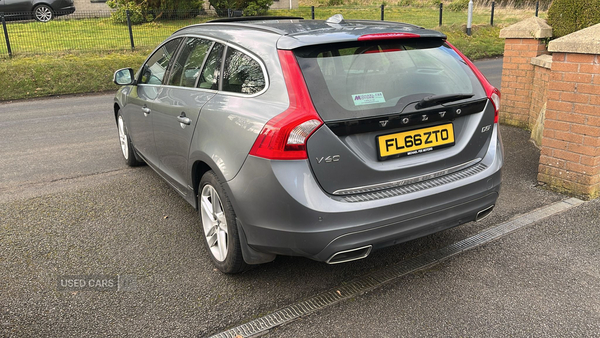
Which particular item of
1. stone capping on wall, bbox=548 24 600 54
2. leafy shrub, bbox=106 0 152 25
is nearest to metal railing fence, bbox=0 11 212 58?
leafy shrub, bbox=106 0 152 25

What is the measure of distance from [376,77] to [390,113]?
0.82 ft

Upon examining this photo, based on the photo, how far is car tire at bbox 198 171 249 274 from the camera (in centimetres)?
299

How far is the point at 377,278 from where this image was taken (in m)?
3.23

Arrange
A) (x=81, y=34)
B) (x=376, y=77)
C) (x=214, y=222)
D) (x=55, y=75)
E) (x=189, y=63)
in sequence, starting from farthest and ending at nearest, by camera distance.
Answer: (x=81, y=34) < (x=55, y=75) < (x=189, y=63) < (x=214, y=222) < (x=376, y=77)

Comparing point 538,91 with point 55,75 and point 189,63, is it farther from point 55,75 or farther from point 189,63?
point 55,75

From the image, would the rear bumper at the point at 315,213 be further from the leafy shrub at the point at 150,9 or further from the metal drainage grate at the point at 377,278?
the leafy shrub at the point at 150,9

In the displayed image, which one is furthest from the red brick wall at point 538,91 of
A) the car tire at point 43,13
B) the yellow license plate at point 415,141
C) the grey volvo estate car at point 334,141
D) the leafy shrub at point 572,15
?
A: the car tire at point 43,13

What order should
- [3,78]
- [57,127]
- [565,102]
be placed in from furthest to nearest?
[3,78]
[57,127]
[565,102]

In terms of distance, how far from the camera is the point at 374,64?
288cm

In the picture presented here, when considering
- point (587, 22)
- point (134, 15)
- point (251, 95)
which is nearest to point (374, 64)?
point (251, 95)

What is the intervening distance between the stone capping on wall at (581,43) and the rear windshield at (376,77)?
172 centimetres

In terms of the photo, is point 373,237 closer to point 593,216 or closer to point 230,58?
point 230,58

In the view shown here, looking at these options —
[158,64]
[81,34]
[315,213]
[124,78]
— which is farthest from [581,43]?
[81,34]

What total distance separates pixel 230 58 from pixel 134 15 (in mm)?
17706
